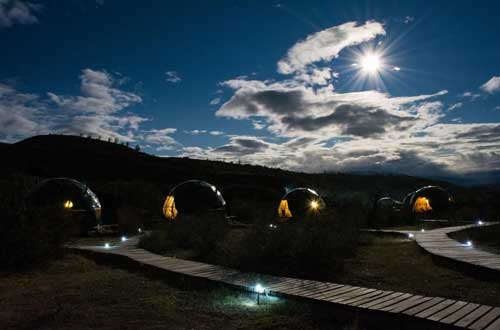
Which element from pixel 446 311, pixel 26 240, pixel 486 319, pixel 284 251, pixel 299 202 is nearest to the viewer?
pixel 486 319

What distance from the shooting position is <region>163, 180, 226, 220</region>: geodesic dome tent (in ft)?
72.4

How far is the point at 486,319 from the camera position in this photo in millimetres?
4207

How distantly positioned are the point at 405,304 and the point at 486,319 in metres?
0.80

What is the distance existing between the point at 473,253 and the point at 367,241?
13.5 ft

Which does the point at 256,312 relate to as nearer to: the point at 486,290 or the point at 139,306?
the point at 139,306

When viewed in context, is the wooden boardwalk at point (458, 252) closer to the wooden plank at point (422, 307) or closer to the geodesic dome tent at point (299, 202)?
the wooden plank at point (422, 307)

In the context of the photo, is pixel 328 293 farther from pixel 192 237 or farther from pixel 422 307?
pixel 192 237

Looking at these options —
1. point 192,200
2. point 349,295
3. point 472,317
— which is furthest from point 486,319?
point 192,200

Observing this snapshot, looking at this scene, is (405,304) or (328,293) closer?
(405,304)

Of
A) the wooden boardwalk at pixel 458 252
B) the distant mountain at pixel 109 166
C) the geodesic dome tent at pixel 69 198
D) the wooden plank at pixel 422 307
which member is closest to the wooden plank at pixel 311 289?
the wooden plank at pixel 422 307

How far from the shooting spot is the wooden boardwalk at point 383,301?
4.20m

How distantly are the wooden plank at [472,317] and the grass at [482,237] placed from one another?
6.42m

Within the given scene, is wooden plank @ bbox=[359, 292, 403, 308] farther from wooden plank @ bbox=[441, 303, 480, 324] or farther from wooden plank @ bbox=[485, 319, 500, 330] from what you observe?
wooden plank @ bbox=[485, 319, 500, 330]

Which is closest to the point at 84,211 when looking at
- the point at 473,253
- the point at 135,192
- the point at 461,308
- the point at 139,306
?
the point at 135,192
